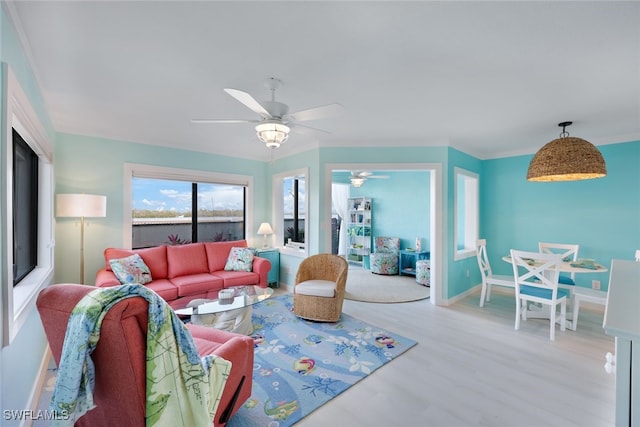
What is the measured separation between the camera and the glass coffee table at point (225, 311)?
2676 mm

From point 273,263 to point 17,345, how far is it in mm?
3431

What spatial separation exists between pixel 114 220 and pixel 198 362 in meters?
3.60

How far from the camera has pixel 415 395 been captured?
2088mm

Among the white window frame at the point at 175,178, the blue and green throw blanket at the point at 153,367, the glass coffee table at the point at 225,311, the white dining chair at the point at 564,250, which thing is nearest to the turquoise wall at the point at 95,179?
the white window frame at the point at 175,178

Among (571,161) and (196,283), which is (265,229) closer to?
(196,283)

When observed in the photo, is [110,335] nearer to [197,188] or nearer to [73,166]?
[73,166]

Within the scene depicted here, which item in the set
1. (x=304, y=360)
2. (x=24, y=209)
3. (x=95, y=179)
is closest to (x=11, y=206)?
(x=24, y=209)

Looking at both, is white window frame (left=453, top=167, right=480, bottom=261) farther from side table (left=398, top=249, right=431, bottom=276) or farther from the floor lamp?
the floor lamp

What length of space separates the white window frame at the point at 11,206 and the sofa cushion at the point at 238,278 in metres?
1.83

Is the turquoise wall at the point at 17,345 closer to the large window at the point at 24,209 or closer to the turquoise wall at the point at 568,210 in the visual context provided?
the large window at the point at 24,209

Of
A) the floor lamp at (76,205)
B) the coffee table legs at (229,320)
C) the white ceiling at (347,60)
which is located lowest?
the coffee table legs at (229,320)

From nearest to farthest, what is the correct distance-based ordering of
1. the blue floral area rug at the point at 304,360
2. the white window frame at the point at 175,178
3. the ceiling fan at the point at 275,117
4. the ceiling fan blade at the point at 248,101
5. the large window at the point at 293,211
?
the ceiling fan blade at the point at 248,101, the blue floral area rug at the point at 304,360, the ceiling fan at the point at 275,117, the white window frame at the point at 175,178, the large window at the point at 293,211

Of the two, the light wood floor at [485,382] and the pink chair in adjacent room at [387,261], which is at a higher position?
the pink chair in adjacent room at [387,261]

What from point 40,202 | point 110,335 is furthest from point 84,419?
point 40,202
